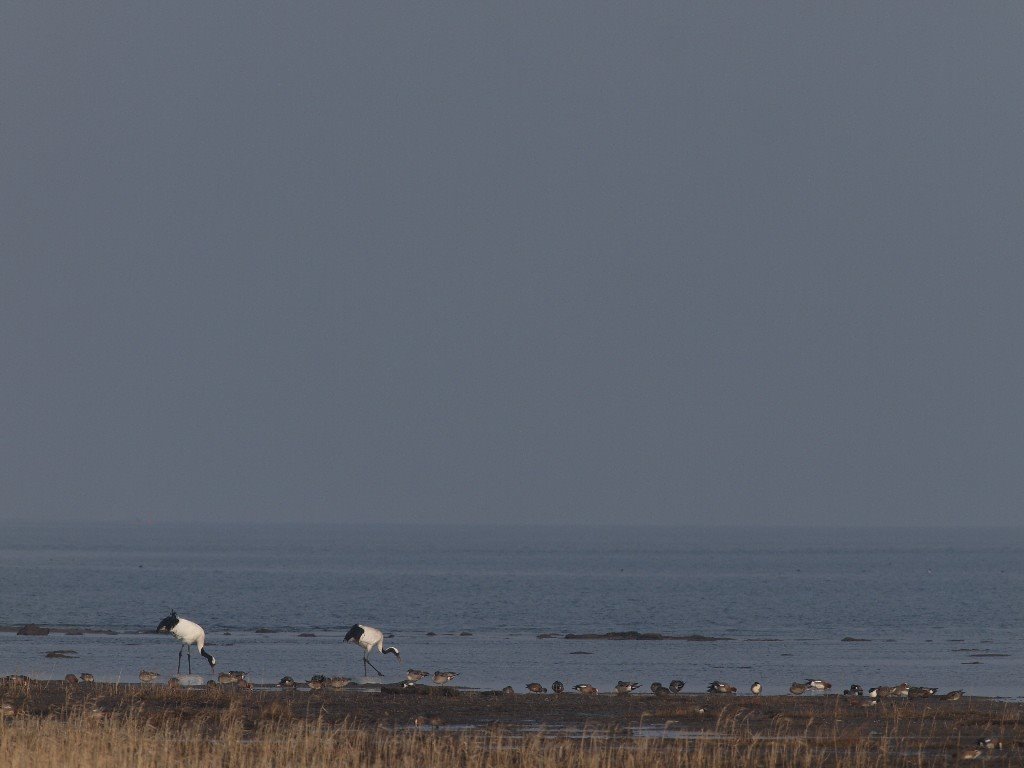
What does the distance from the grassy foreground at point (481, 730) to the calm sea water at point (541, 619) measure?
6416 millimetres

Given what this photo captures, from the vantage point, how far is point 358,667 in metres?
41.3

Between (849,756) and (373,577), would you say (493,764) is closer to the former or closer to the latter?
(849,756)

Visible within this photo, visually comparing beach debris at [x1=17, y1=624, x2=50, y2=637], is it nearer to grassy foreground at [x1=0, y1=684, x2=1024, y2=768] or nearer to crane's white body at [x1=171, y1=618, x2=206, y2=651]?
crane's white body at [x1=171, y1=618, x2=206, y2=651]

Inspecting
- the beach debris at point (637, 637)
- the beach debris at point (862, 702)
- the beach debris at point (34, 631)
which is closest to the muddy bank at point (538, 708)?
the beach debris at point (862, 702)

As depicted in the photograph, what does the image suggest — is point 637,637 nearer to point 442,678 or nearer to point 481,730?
point 442,678

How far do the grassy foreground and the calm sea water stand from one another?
21.0ft

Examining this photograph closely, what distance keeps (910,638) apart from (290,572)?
82734 millimetres

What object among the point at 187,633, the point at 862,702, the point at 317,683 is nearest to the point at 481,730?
the point at 317,683

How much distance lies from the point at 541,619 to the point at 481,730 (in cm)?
4474

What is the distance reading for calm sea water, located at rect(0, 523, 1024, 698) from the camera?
137ft

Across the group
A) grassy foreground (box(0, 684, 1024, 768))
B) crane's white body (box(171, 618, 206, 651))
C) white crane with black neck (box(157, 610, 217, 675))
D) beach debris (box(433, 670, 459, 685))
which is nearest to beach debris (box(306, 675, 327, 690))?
grassy foreground (box(0, 684, 1024, 768))

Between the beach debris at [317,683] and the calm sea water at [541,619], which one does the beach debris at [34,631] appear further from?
the beach debris at [317,683]

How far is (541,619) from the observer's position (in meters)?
69.8

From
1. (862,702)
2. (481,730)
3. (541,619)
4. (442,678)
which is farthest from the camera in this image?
(541,619)
